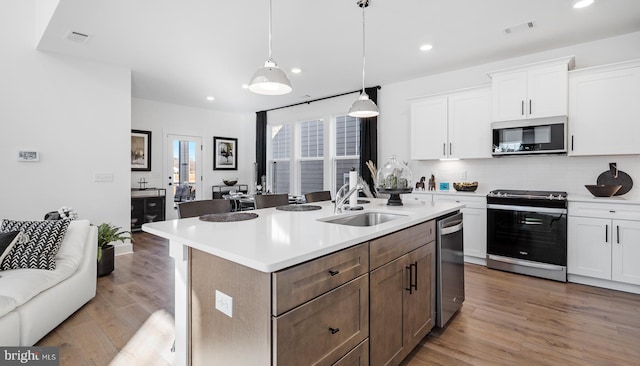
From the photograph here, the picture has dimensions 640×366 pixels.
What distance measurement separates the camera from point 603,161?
356 centimetres

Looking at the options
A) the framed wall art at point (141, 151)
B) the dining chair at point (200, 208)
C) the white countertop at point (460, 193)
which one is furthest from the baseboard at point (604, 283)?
the framed wall art at point (141, 151)

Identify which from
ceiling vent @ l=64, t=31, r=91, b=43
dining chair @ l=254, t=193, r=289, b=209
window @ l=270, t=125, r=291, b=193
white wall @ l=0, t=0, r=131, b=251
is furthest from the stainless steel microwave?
white wall @ l=0, t=0, r=131, b=251

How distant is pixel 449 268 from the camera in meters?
2.43

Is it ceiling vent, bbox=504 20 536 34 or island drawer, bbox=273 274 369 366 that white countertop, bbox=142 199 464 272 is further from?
ceiling vent, bbox=504 20 536 34

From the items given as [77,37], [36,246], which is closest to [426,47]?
[77,37]

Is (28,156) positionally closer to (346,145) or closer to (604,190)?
(346,145)

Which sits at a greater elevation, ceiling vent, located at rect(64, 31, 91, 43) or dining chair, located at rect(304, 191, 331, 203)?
ceiling vent, located at rect(64, 31, 91, 43)

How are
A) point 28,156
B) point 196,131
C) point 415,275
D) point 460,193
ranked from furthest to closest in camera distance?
1. point 196,131
2. point 460,193
3. point 28,156
4. point 415,275

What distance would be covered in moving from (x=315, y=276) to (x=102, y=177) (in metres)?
4.42

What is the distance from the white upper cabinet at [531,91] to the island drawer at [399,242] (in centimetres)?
244

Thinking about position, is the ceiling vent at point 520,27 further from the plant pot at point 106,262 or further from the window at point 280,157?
the plant pot at point 106,262

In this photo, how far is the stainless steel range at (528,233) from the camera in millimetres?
3400

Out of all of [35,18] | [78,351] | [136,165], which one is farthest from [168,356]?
[136,165]

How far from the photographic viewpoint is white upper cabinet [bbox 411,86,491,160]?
4129 mm
